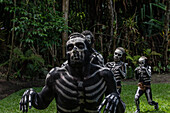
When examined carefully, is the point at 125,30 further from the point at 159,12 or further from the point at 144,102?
the point at 144,102

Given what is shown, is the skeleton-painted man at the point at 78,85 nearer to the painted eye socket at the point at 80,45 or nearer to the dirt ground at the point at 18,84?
the painted eye socket at the point at 80,45

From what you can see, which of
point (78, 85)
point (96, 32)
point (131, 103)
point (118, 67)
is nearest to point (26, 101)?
point (78, 85)

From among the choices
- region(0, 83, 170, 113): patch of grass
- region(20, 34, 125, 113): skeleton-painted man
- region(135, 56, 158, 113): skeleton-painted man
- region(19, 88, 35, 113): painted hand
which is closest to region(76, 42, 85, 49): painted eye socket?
region(20, 34, 125, 113): skeleton-painted man

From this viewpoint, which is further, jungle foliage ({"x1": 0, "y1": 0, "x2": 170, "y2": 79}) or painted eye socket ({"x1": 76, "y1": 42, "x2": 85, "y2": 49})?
jungle foliage ({"x1": 0, "y1": 0, "x2": 170, "y2": 79})

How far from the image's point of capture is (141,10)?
47.1 ft

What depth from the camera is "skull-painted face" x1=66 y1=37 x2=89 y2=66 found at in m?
1.93

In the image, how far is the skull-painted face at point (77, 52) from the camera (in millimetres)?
1931

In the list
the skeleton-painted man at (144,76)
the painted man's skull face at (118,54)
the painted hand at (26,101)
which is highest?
the painted man's skull face at (118,54)

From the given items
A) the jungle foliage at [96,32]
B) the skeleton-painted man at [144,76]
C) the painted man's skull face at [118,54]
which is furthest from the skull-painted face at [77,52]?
the jungle foliage at [96,32]

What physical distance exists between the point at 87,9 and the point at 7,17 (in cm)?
496

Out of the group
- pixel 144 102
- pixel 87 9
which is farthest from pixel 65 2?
pixel 144 102

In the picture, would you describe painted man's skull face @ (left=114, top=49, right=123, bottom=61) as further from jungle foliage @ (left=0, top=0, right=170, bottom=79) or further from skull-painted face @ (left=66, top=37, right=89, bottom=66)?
jungle foliage @ (left=0, top=0, right=170, bottom=79)

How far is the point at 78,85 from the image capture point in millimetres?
1940

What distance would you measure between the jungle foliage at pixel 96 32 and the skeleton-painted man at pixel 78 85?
316 inches
